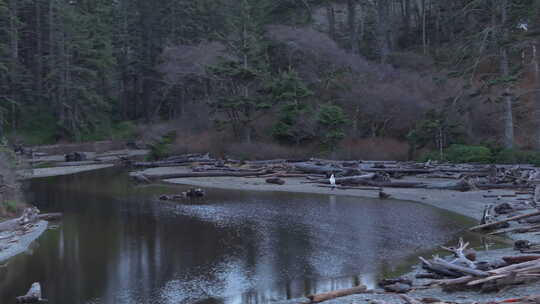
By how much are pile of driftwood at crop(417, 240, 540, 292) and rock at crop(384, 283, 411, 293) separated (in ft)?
1.65

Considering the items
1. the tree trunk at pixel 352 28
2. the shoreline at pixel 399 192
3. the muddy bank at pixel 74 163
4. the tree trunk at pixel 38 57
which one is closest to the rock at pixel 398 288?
the shoreline at pixel 399 192

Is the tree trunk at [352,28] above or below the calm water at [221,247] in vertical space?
above

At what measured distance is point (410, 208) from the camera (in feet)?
82.2

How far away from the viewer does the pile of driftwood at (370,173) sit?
28.5m

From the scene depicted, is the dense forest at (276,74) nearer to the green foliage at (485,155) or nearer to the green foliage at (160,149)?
the green foliage at (485,155)

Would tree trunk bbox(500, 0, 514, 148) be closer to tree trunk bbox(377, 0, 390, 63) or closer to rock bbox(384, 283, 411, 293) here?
tree trunk bbox(377, 0, 390, 63)

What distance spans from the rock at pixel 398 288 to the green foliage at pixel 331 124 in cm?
2839

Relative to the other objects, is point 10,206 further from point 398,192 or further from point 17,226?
point 398,192

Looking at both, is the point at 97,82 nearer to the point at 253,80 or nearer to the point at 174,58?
the point at 174,58

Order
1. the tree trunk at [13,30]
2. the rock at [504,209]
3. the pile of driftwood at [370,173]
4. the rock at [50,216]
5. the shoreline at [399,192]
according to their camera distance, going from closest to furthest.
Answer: the rock at [504,209] < the shoreline at [399,192] < the rock at [50,216] < the pile of driftwood at [370,173] < the tree trunk at [13,30]

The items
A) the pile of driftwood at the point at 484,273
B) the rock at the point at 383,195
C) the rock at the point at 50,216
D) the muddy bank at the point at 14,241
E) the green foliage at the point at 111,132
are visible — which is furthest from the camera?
the green foliage at the point at 111,132

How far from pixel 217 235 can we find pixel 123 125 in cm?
5062

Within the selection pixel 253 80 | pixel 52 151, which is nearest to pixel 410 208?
pixel 253 80

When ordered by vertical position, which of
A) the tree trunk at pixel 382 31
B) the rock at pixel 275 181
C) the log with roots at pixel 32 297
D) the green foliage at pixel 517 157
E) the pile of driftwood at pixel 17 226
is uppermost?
the tree trunk at pixel 382 31
